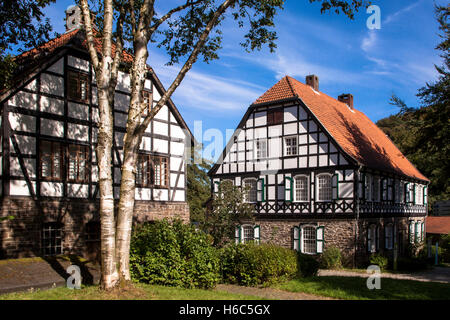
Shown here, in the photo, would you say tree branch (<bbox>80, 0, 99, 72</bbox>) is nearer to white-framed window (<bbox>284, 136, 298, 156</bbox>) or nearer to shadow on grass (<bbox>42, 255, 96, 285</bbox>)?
shadow on grass (<bbox>42, 255, 96, 285</bbox>)

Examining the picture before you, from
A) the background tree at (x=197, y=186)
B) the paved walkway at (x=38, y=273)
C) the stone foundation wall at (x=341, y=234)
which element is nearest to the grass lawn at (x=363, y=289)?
the paved walkway at (x=38, y=273)

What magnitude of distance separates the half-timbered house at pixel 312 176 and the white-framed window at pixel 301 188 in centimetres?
6

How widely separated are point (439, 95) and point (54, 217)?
663 inches

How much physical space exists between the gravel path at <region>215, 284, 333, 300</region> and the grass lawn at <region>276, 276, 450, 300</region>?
0.31 m

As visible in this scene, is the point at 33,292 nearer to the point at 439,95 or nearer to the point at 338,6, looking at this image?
the point at 338,6

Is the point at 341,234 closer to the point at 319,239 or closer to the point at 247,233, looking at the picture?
the point at 319,239

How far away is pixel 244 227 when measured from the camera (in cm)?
2816

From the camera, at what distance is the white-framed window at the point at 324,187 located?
2525 cm

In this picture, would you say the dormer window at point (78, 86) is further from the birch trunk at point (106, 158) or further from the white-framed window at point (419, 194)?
the white-framed window at point (419, 194)

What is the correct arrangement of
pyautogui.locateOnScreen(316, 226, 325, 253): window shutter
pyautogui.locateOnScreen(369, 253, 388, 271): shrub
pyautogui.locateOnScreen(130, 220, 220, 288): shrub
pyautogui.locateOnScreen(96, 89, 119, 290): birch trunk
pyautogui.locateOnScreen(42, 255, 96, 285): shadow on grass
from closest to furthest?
pyautogui.locateOnScreen(96, 89, 119, 290): birch trunk → pyautogui.locateOnScreen(42, 255, 96, 285): shadow on grass → pyautogui.locateOnScreen(130, 220, 220, 288): shrub → pyautogui.locateOnScreen(369, 253, 388, 271): shrub → pyautogui.locateOnScreen(316, 226, 325, 253): window shutter

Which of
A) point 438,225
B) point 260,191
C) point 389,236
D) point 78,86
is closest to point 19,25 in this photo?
point 78,86

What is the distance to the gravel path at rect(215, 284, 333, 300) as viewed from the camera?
1309 cm

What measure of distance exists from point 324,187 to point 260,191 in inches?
164

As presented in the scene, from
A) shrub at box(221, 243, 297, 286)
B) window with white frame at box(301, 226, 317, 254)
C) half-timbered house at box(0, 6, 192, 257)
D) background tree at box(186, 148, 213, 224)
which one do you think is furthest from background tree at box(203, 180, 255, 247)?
background tree at box(186, 148, 213, 224)
